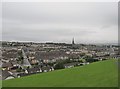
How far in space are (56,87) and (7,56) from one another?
3150 centimetres

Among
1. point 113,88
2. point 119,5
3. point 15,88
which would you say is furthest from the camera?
point 119,5

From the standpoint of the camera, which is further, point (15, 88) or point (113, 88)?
point (15, 88)

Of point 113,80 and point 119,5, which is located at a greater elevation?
point 119,5

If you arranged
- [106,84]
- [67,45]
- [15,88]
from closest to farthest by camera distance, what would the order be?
[106,84] < [15,88] < [67,45]

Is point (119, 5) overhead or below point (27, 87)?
overhead

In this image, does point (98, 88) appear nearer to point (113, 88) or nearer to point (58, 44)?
point (113, 88)

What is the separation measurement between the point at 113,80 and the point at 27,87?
10.9 feet

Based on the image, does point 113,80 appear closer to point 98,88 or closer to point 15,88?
point 98,88

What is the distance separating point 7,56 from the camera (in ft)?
121

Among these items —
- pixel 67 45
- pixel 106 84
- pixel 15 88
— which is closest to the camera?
pixel 106 84

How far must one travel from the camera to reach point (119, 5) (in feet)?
32.2

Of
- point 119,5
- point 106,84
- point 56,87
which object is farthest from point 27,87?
point 119,5

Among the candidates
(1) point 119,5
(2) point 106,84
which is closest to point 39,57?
(1) point 119,5

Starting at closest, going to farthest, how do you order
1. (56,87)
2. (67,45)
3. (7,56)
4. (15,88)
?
1. (56,87)
2. (15,88)
3. (7,56)
4. (67,45)
